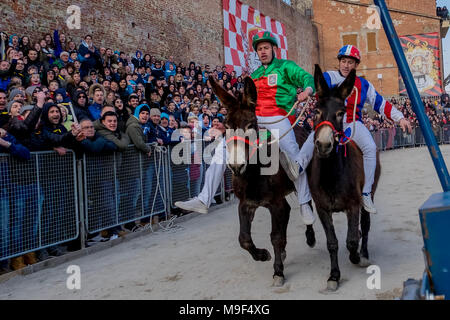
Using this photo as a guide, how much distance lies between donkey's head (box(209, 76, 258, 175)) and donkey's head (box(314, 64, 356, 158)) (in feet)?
2.00

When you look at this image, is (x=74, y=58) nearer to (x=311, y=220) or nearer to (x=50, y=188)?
(x=50, y=188)

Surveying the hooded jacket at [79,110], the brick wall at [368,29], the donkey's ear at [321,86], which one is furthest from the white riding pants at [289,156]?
the brick wall at [368,29]

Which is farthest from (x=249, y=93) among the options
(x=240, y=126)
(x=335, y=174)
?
(x=335, y=174)

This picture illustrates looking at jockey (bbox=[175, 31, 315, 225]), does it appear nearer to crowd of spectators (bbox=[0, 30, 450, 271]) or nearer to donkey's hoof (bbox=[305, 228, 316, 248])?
donkey's hoof (bbox=[305, 228, 316, 248])

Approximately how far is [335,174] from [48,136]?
3771 millimetres

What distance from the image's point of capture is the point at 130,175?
22.7 feet

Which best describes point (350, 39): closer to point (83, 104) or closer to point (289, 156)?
point (83, 104)

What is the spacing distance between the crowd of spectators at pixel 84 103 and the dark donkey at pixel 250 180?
8.93 ft

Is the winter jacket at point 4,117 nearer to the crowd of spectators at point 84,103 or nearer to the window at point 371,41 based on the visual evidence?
the crowd of spectators at point 84,103

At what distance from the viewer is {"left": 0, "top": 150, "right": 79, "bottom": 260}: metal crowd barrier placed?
4898 millimetres

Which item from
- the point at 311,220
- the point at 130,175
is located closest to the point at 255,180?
the point at 311,220

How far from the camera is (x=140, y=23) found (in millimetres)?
16031

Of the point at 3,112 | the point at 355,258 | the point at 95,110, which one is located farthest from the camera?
the point at 95,110

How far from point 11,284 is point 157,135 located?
3881mm
